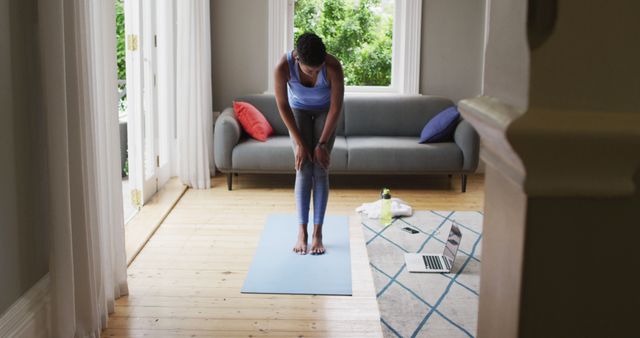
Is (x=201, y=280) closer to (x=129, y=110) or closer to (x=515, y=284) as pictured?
(x=129, y=110)

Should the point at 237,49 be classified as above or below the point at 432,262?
above

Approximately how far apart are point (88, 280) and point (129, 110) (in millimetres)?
2256

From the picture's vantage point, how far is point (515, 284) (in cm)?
47

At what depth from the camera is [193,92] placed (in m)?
5.56

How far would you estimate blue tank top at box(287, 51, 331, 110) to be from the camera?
374 centimetres

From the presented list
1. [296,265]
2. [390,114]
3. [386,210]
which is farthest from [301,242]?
[390,114]

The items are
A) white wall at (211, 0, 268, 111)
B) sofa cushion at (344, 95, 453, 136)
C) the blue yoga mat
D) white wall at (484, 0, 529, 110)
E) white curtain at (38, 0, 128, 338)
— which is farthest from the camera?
white wall at (211, 0, 268, 111)

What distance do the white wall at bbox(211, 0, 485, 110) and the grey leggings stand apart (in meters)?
2.54

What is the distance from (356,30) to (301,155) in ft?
9.48

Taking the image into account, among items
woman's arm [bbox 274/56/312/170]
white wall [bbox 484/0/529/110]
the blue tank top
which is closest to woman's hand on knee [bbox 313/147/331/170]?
woman's arm [bbox 274/56/312/170]

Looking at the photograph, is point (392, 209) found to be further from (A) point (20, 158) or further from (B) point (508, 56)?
(B) point (508, 56)

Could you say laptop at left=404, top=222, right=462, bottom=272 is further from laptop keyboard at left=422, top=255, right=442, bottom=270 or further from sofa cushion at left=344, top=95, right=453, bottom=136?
sofa cushion at left=344, top=95, right=453, bottom=136

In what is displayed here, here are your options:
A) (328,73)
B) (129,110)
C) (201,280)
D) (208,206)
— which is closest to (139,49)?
(129,110)

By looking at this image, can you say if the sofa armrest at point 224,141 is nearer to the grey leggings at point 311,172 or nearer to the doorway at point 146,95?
the doorway at point 146,95
